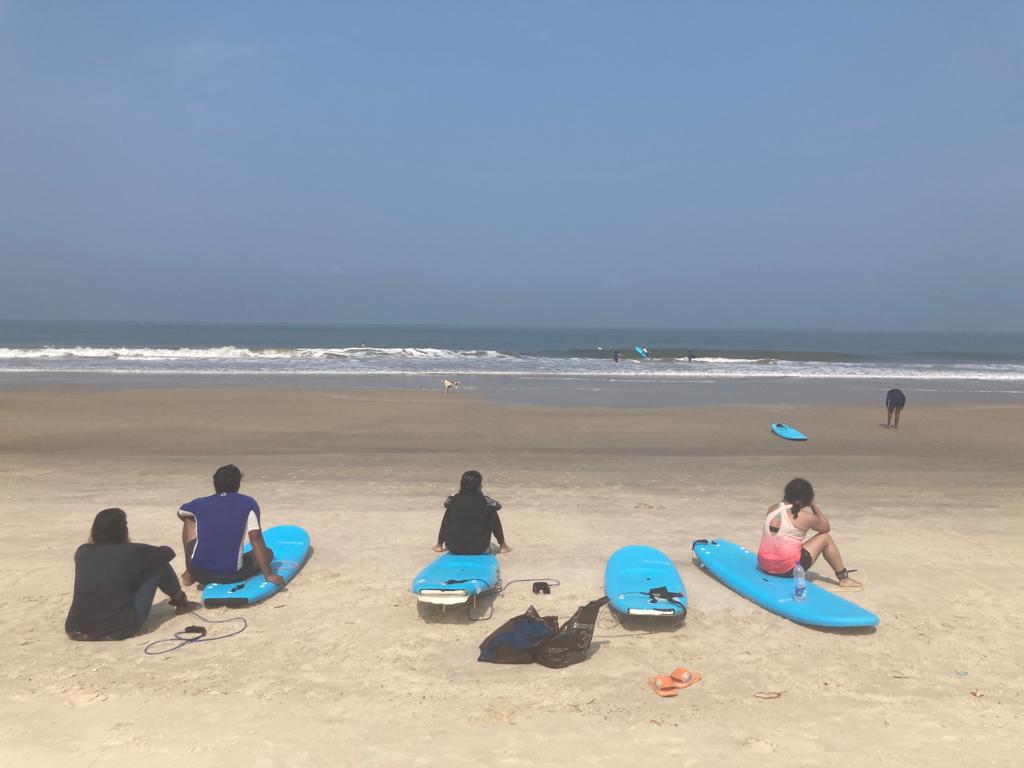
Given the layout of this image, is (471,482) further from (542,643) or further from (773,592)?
(773,592)

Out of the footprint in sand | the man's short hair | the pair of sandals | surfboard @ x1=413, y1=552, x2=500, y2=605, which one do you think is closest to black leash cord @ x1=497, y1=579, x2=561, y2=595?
surfboard @ x1=413, y1=552, x2=500, y2=605

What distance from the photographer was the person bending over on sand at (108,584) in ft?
16.4

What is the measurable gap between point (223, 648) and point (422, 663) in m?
1.41

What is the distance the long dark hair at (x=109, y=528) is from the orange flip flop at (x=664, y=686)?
370cm

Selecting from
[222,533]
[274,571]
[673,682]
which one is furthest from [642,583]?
[222,533]

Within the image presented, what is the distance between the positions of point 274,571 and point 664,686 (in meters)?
3.47

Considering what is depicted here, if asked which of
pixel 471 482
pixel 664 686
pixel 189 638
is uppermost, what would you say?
pixel 471 482

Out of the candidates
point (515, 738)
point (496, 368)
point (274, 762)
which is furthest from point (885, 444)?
point (496, 368)

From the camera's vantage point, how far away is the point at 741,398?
23359 millimetres

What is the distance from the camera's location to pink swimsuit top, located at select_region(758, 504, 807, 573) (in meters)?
6.08

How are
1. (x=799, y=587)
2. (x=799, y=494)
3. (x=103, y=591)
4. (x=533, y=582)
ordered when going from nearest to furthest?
(x=103, y=591) → (x=799, y=587) → (x=799, y=494) → (x=533, y=582)

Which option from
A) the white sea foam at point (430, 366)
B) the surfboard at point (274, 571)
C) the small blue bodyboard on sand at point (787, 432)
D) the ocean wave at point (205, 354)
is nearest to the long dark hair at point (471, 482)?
the surfboard at point (274, 571)

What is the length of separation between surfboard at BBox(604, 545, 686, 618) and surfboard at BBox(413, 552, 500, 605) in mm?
981

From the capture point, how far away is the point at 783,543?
612cm
